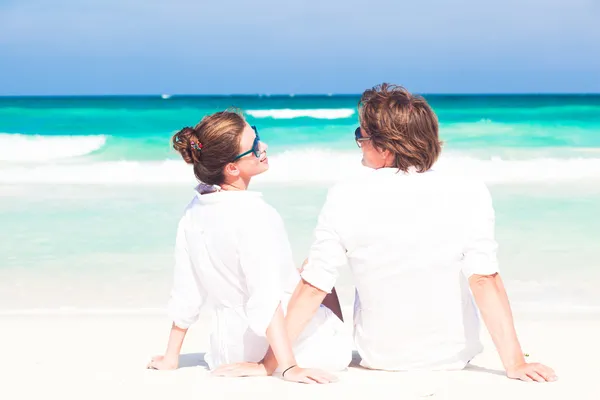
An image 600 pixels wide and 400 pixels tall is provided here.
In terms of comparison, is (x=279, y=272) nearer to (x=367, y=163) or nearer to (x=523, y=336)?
(x=367, y=163)

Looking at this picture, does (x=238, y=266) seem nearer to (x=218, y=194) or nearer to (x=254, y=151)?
(x=218, y=194)

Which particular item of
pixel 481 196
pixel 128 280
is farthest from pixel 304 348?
pixel 128 280

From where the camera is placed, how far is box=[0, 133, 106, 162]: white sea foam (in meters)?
19.4

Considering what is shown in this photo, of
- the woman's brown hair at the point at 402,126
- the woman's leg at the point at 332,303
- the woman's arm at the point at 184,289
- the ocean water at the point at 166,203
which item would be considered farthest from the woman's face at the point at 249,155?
the ocean water at the point at 166,203

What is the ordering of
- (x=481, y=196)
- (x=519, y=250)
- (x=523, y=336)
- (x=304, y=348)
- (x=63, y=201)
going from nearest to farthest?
(x=481, y=196)
(x=304, y=348)
(x=523, y=336)
(x=519, y=250)
(x=63, y=201)

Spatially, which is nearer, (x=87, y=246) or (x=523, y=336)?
(x=523, y=336)

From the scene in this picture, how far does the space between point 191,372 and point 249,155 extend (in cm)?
93

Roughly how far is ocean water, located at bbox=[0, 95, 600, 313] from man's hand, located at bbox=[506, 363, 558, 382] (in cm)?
192

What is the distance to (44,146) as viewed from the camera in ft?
71.7

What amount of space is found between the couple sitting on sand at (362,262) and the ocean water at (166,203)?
6.47 feet

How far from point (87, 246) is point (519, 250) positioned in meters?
3.54

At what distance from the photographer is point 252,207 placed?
118 inches

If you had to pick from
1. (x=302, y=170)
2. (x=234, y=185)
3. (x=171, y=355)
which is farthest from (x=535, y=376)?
(x=302, y=170)

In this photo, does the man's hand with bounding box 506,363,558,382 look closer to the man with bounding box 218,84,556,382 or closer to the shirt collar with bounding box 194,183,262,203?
the man with bounding box 218,84,556,382
